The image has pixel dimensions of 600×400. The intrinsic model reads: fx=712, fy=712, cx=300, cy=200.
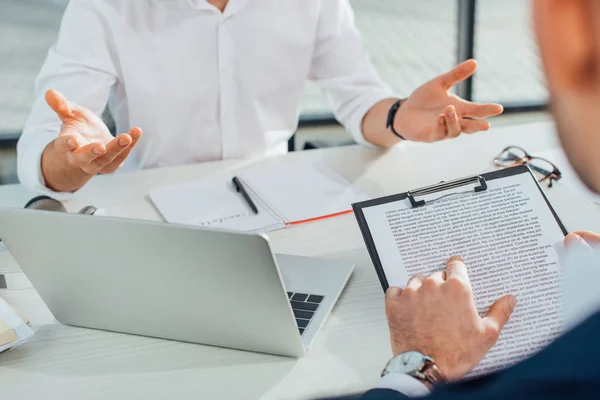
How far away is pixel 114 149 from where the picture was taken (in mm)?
1264

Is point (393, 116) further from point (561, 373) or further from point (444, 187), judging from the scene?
point (561, 373)

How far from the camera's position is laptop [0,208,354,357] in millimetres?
872

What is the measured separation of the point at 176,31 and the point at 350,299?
841 millimetres

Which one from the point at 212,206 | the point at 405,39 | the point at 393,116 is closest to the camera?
the point at 212,206

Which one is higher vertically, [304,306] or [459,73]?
[459,73]

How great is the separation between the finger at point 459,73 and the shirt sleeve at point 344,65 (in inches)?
10.2

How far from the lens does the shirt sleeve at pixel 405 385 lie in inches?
31.8

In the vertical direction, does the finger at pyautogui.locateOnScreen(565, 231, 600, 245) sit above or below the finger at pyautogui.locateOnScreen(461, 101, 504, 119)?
below

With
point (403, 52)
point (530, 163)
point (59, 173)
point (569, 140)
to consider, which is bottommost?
point (403, 52)

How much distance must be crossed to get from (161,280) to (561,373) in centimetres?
56

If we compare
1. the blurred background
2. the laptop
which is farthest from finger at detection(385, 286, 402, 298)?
the blurred background

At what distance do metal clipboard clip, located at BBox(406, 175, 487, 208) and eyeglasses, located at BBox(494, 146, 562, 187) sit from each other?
332 millimetres

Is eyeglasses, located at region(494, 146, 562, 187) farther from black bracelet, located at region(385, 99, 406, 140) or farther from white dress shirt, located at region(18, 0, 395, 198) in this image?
white dress shirt, located at region(18, 0, 395, 198)

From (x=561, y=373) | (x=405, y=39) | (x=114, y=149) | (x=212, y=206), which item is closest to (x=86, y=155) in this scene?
(x=114, y=149)
